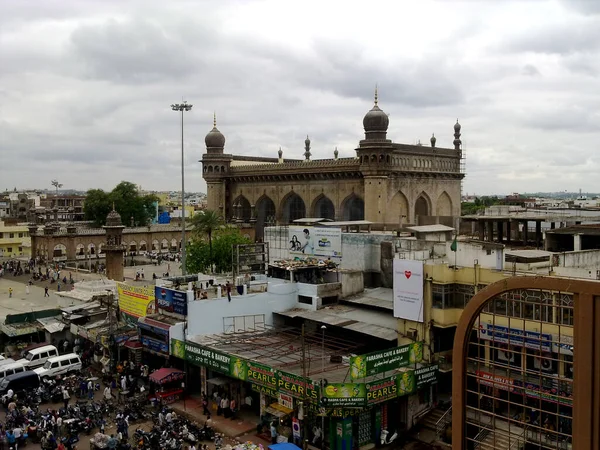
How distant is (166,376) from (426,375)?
9474 mm

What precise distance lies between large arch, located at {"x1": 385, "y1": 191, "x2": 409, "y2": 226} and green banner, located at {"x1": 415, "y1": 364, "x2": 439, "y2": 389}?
25.9 metres

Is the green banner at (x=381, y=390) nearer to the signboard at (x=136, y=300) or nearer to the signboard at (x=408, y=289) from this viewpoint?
the signboard at (x=408, y=289)

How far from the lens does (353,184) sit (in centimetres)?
4753

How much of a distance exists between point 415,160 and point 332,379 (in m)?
31.3

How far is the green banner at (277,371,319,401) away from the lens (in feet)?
57.3

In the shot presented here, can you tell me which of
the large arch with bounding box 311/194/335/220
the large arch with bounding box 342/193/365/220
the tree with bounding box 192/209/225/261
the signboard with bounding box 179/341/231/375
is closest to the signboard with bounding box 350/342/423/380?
the signboard with bounding box 179/341/231/375

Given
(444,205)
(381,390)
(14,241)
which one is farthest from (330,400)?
(14,241)

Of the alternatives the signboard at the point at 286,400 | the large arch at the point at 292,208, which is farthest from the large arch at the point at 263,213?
the signboard at the point at 286,400

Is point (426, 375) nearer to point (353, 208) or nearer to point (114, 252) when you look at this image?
point (353, 208)

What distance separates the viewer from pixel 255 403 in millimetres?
21531

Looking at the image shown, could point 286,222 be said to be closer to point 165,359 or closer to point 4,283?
point 4,283

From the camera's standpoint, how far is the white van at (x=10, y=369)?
2341 cm

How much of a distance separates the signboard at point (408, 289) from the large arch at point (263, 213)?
116ft

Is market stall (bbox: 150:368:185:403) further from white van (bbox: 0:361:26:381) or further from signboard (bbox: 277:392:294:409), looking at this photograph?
white van (bbox: 0:361:26:381)
